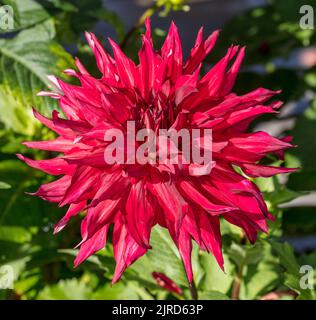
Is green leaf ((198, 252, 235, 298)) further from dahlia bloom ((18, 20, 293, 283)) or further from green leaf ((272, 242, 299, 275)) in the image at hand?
dahlia bloom ((18, 20, 293, 283))

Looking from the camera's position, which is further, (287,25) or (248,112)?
(287,25)

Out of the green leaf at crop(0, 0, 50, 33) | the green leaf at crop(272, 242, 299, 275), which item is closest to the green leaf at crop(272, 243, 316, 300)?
the green leaf at crop(272, 242, 299, 275)

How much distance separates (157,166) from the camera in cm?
67

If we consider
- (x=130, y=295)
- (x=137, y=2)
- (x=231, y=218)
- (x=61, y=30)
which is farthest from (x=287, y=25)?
(x=137, y=2)

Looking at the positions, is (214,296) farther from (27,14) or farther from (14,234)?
(27,14)

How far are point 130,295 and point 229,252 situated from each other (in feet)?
0.77

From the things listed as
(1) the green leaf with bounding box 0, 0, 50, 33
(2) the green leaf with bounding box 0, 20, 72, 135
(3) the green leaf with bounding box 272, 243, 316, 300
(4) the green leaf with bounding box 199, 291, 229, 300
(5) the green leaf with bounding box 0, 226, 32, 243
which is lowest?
(4) the green leaf with bounding box 199, 291, 229, 300

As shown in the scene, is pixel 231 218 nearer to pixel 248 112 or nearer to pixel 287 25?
pixel 248 112

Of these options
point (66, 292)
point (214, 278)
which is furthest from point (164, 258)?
point (66, 292)

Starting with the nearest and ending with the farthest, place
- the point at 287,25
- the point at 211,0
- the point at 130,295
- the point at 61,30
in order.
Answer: the point at 130,295
the point at 61,30
the point at 287,25
the point at 211,0

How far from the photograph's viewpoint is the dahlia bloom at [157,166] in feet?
2.13

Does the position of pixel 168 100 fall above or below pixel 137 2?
below

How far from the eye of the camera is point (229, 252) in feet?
2.81

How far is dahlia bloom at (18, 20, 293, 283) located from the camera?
2.13ft
